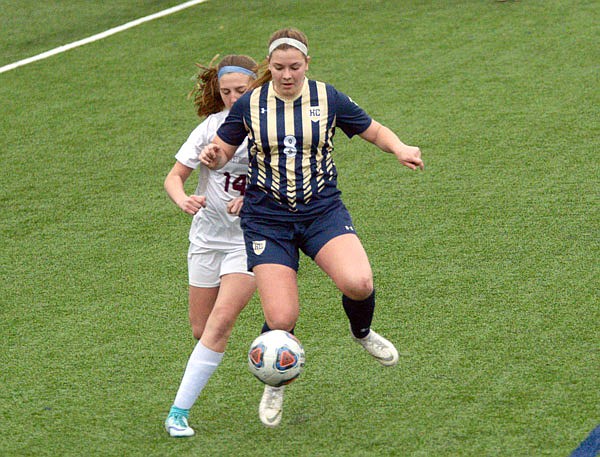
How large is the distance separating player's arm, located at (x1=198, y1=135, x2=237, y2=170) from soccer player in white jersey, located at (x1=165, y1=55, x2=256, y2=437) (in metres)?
0.11

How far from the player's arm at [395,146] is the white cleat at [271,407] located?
1.28 metres

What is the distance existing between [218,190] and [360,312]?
0.95 meters

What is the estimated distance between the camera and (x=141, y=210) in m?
9.38

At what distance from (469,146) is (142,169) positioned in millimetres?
2970

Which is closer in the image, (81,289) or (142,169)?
(81,289)

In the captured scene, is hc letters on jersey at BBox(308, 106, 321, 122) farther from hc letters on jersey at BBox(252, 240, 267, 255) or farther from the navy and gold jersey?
hc letters on jersey at BBox(252, 240, 267, 255)

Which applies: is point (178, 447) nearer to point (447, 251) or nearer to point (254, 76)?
point (254, 76)

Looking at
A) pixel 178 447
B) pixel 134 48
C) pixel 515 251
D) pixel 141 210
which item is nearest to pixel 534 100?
pixel 515 251

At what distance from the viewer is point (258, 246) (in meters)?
5.49

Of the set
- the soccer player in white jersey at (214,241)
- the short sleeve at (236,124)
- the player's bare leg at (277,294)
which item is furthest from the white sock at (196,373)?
the short sleeve at (236,124)

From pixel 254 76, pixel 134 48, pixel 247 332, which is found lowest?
pixel 134 48

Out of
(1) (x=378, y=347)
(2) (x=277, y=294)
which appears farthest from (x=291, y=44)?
(1) (x=378, y=347)

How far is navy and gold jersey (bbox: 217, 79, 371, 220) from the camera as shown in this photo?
17.9ft

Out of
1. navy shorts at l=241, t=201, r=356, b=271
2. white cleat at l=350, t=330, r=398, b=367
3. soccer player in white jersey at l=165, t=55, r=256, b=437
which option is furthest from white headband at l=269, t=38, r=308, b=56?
white cleat at l=350, t=330, r=398, b=367
